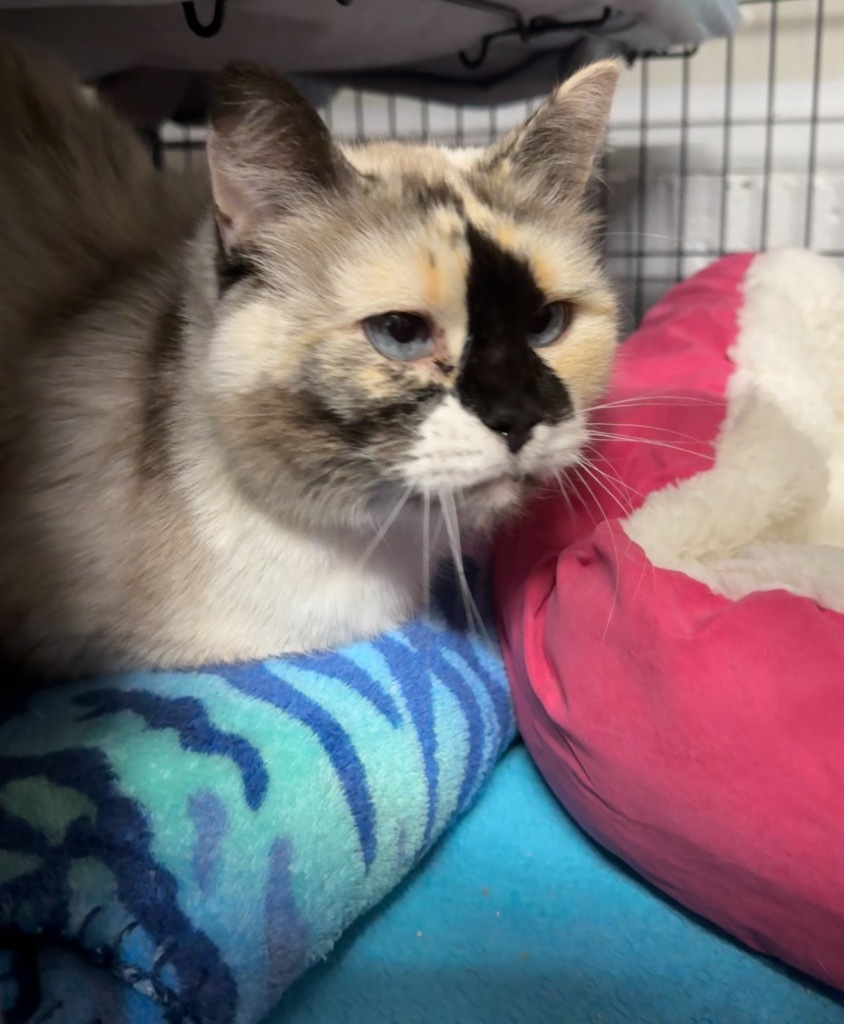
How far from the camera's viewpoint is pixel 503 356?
0.72m

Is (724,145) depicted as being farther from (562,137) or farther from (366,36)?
(562,137)

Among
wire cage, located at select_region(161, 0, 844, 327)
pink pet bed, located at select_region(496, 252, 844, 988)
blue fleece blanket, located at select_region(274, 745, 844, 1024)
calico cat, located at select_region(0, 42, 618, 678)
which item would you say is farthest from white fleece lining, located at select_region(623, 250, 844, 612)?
wire cage, located at select_region(161, 0, 844, 327)

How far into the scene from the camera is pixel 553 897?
0.83 metres

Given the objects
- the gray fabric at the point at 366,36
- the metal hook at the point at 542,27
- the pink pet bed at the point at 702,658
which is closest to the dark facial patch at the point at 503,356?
the pink pet bed at the point at 702,658

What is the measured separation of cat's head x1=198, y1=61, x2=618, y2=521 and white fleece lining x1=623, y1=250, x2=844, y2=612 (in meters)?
0.22

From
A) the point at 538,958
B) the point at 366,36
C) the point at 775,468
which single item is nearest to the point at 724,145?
the point at 366,36

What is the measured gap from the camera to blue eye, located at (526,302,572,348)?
2.61 feet

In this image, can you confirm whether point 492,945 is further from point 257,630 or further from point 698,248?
point 698,248

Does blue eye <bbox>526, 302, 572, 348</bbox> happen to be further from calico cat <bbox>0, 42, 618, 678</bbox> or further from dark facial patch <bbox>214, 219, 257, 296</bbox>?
dark facial patch <bbox>214, 219, 257, 296</bbox>

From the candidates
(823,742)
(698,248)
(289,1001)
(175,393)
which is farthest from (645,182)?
(289,1001)

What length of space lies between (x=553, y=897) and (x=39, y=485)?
644mm

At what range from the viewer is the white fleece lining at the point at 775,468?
34.4 inches

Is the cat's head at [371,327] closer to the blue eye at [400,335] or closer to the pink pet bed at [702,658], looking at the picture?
the blue eye at [400,335]

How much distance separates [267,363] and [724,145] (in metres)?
1.61
